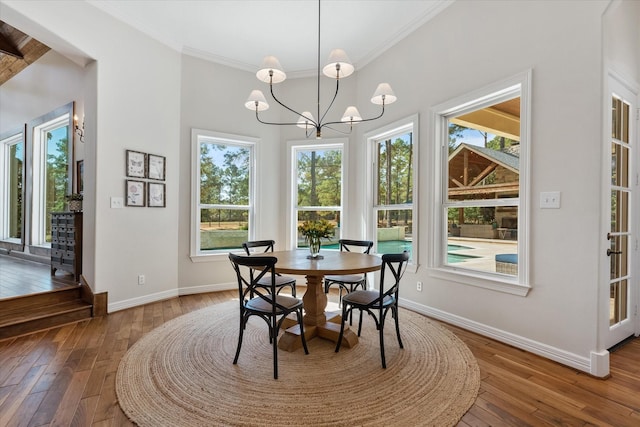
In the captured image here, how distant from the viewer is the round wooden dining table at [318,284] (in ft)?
7.89

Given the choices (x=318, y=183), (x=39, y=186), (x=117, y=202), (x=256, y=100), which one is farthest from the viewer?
(x=39, y=186)

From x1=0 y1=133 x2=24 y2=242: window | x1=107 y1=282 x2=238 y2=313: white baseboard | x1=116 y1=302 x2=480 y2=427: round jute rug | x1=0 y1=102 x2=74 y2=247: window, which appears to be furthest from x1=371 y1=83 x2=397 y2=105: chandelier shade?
x1=0 y1=133 x2=24 y2=242: window

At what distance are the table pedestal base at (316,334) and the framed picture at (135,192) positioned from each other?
7.99ft

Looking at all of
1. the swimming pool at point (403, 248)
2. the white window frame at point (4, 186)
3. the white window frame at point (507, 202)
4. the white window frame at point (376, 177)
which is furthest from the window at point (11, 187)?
the white window frame at point (507, 202)

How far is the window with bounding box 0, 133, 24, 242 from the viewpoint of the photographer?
6012mm

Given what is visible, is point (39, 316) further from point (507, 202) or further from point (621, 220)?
point (621, 220)

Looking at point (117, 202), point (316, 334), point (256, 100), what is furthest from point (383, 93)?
point (117, 202)

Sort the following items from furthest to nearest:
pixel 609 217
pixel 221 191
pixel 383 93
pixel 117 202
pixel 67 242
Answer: pixel 221 191, pixel 67 242, pixel 117 202, pixel 383 93, pixel 609 217

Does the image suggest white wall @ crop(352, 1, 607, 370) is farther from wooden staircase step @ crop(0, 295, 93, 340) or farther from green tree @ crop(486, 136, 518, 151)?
wooden staircase step @ crop(0, 295, 93, 340)

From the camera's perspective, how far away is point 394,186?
4.21m

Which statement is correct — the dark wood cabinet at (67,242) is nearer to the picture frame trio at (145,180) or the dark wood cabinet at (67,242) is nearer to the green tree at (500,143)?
the picture frame trio at (145,180)

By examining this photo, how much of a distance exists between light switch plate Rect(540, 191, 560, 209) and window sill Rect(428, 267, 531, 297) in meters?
0.68

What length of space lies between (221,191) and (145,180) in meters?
1.11

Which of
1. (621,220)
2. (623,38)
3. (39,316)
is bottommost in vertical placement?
(39,316)
